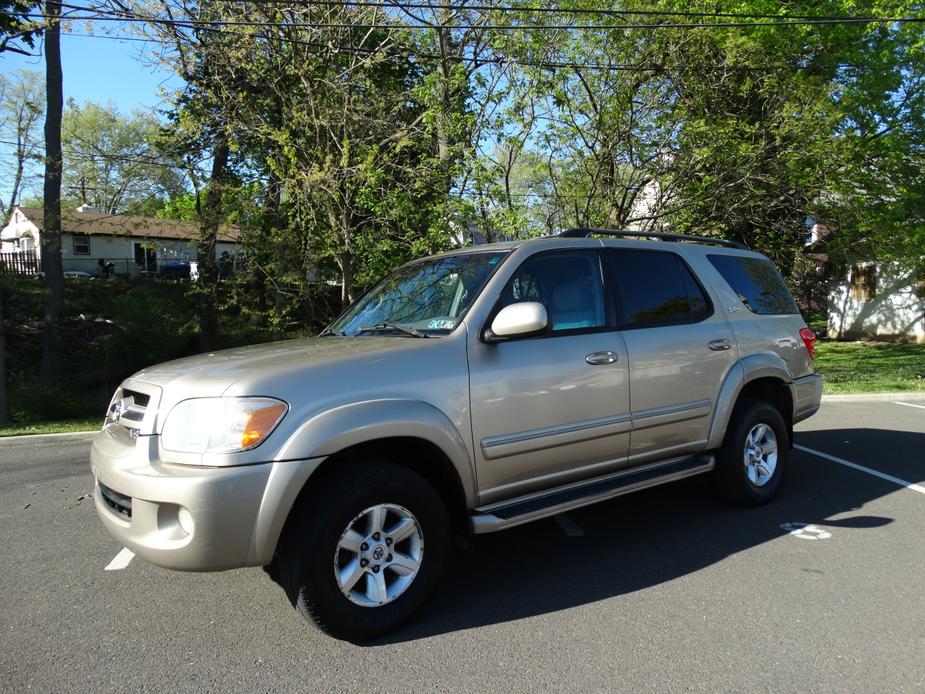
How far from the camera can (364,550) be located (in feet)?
10.4

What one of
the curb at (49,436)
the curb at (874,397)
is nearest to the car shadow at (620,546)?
the curb at (874,397)

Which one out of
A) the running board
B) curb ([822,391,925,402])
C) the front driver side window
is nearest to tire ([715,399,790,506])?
the running board

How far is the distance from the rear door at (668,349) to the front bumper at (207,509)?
2271mm

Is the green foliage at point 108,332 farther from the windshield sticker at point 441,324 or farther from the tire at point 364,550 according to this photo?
the tire at point 364,550

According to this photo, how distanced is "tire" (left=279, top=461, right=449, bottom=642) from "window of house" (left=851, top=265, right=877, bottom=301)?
24.9 meters

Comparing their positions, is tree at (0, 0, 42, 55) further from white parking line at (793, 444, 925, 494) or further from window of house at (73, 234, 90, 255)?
window of house at (73, 234, 90, 255)

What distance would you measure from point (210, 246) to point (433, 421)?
1316 cm

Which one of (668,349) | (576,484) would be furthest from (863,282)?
(576,484)

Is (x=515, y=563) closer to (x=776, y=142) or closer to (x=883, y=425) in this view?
(x=883, y=425)

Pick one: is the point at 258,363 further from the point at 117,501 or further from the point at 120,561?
the point at 120,561

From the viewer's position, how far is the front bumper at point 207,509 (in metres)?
2.82

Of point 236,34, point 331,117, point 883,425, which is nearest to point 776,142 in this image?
point 883,425

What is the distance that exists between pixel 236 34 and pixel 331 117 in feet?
7.37

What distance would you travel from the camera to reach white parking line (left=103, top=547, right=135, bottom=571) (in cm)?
419
